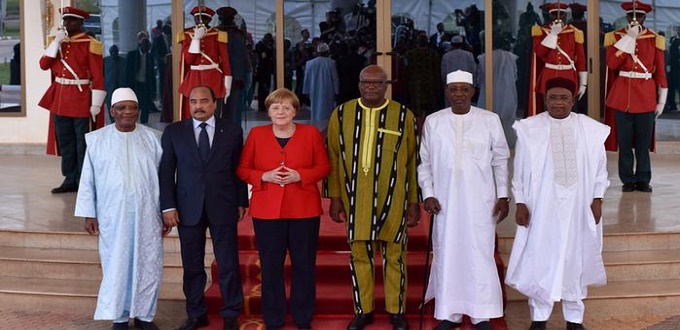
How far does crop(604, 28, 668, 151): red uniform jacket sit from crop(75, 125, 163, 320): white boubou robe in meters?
4.62

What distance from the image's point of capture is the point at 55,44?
9.12 meters

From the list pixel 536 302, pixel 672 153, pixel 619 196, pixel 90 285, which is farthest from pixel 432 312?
pixel 672 153

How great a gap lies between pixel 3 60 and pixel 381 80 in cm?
809

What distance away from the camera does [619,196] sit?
9.05 meters

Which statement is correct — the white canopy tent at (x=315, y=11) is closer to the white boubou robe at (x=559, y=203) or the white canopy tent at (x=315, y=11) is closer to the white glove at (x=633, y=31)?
the white glove at (x=633, y=31)

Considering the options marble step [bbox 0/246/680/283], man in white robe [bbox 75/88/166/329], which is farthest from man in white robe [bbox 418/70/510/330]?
man in white robe [bbox 75/88/166/329]

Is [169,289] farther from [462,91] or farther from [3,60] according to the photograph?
[3,60]

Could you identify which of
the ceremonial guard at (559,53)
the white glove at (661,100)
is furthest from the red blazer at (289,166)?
the ceremonial guard at (559,53)

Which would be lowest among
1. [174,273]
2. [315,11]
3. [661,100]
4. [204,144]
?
[174,273]

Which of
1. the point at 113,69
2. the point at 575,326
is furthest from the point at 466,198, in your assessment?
the point at 113,69

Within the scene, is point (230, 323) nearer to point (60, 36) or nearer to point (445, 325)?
point (445, 325)

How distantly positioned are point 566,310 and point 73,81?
199 inches

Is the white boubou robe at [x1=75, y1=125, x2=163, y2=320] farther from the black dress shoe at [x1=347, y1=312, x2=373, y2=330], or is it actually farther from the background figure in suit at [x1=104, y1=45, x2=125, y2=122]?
the background figure in suit at [x1=104, y1=45, x2=125, y2=122]

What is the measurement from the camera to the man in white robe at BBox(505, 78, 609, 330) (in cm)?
582
